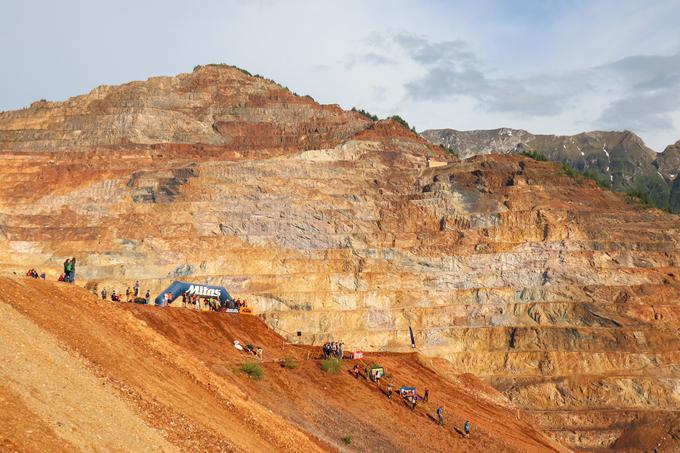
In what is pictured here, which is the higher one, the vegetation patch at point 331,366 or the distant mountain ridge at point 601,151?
the distant mountain ridge at point 601,151

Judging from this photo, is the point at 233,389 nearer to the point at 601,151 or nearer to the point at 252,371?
the point at 252,371

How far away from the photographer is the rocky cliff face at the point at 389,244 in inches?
2121

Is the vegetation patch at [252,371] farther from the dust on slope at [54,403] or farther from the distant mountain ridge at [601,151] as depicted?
the distant mountain ridge at [601,151]

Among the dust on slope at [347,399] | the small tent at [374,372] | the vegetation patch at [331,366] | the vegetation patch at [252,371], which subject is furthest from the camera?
the small tent at [374,372]

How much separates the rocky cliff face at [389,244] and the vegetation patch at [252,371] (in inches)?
788

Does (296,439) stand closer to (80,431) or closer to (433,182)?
(80,431)

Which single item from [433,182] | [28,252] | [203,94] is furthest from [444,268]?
[203,94]

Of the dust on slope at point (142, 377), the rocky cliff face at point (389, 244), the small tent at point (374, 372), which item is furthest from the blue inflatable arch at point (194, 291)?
the dust on slope at point (142, 377)

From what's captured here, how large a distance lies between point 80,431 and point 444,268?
4900 centimetres

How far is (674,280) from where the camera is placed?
198 feet

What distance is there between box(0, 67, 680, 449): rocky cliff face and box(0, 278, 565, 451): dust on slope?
26.6 ft

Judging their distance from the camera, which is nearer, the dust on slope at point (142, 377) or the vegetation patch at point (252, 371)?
the dust on slope at point (142, 377)

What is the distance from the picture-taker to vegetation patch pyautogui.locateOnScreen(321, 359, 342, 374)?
37.9 meters

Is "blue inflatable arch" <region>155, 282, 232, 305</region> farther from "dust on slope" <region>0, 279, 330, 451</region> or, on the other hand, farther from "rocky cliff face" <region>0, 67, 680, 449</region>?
"dust on slope" <region>0, 279, 330, 451</region>
